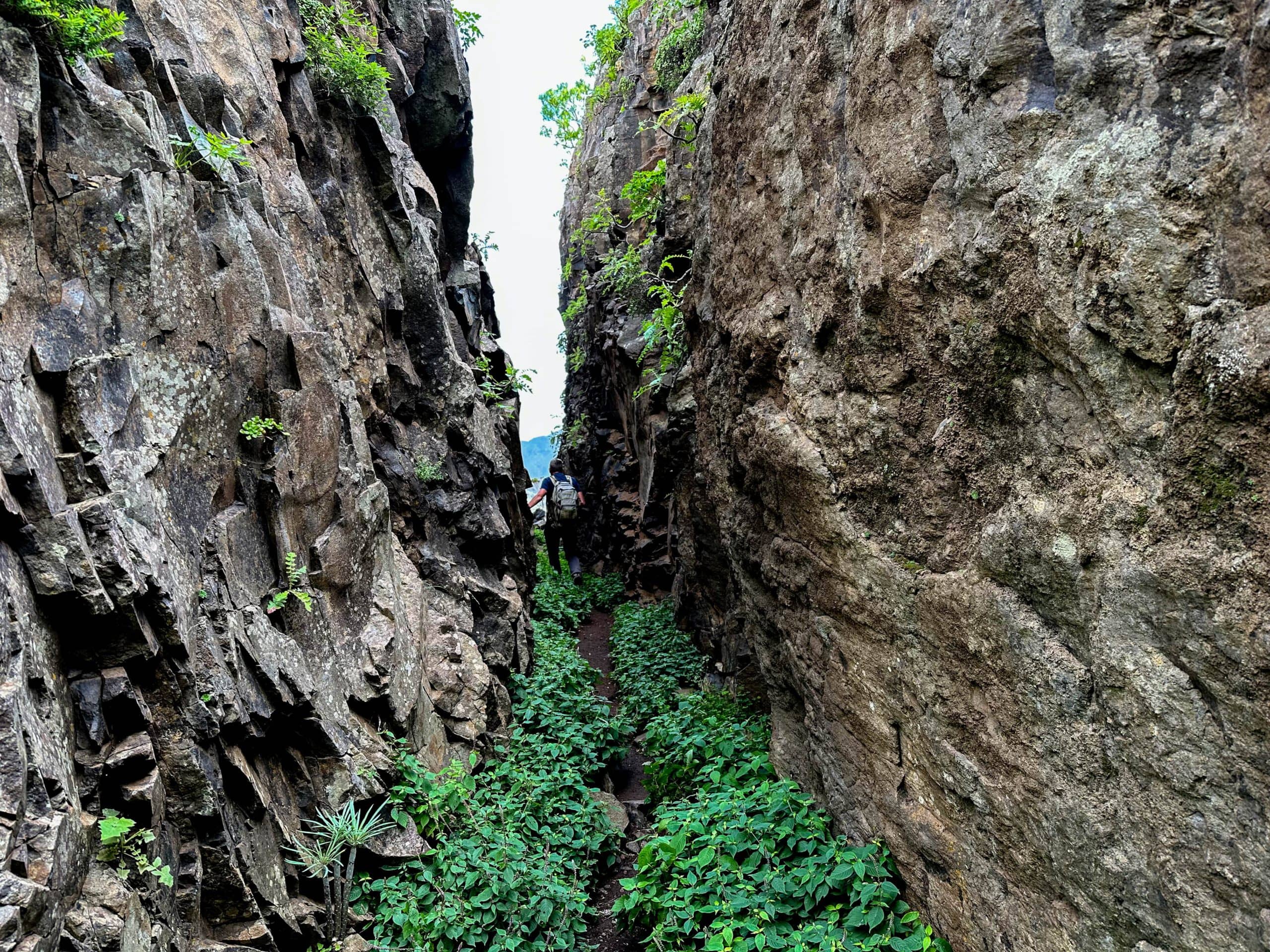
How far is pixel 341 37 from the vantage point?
11.4 meters

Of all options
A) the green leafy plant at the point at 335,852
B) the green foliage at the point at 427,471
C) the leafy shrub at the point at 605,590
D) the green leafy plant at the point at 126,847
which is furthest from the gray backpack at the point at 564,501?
the green leafy plant at the point at 126,847

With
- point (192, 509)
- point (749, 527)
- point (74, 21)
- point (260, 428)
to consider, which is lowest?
point (749, 527)

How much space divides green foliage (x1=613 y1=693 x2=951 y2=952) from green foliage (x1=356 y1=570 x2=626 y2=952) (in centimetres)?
65

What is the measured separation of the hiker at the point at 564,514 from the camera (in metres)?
20.1

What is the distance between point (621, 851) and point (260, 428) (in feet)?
19.2

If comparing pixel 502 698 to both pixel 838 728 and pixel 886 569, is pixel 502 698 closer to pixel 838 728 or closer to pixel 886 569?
pixel 838 728

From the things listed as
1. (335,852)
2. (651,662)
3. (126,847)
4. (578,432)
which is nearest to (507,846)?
(335,852)

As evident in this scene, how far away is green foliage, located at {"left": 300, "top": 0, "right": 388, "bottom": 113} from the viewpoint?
10695 millimetres

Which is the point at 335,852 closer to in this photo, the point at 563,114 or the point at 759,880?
the point at 759,880

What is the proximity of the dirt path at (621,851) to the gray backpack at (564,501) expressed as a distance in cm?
654

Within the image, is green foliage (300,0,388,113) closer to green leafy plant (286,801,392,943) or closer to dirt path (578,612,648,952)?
green leafy plant (286,801,392,943)

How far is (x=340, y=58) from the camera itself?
1077 cm

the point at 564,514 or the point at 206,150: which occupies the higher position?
the point at 206,150

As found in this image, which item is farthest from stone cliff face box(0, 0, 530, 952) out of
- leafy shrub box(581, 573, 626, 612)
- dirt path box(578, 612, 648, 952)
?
leafy shrub box(581, 573, 626, 612)
